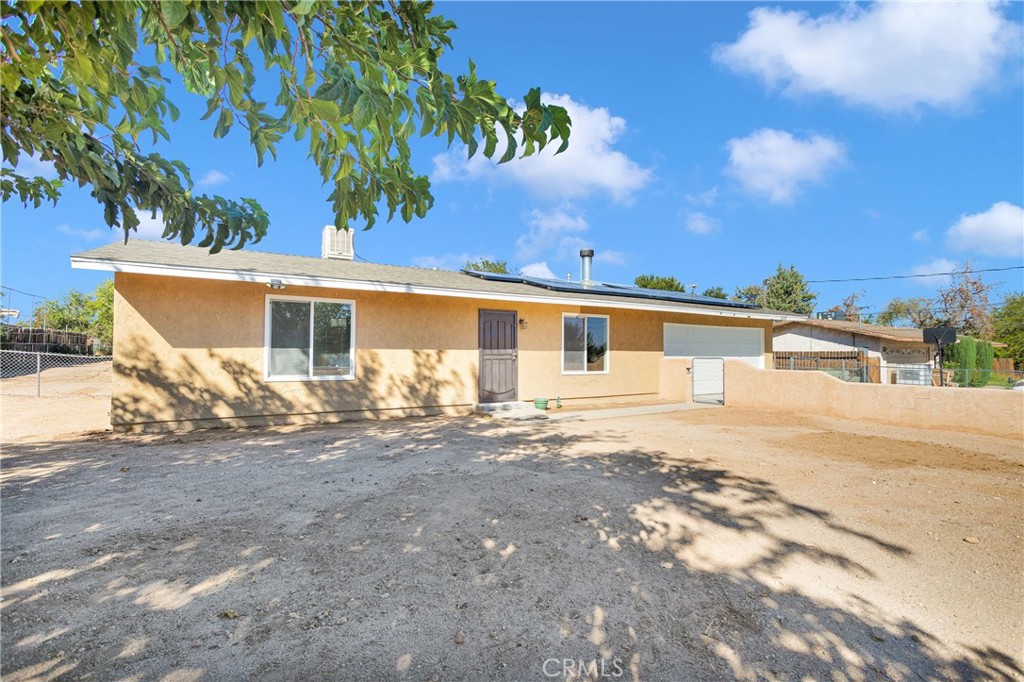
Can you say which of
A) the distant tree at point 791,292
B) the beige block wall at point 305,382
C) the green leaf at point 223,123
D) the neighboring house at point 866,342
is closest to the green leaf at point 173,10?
the green leaf at point 223,123

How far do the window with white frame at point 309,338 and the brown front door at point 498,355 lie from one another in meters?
3.01

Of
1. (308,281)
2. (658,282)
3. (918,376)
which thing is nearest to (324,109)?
(308,281)

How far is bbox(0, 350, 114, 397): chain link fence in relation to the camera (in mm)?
11562

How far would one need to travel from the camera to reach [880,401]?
923 centimetres

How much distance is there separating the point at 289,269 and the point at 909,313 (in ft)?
147

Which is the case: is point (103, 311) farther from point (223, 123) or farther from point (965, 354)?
point (965, 354)

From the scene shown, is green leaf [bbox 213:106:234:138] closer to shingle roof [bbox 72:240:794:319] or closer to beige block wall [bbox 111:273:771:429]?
shingle roof [bbox 72:240:794:319]

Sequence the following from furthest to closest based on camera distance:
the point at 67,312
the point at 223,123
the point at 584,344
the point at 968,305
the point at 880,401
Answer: the point at 968,305
the point at 67,312
the point at 584,344
the point at 880,401
the point at 223,123

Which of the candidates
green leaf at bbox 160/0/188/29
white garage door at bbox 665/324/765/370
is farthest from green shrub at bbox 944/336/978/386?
green leaf at bbox 160/0/188/29

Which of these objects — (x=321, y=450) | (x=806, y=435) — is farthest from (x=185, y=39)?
(x=806, y=435)

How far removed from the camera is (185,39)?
1.72 m

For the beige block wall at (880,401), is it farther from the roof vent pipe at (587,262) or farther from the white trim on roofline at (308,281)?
the roof vent pipe at (587,262)

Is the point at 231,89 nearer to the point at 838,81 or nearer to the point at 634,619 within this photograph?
the point at 634,619

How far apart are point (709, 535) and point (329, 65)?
12.7 feet
